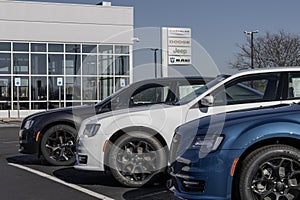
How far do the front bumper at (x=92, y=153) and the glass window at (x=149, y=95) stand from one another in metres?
1.36

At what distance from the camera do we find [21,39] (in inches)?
1340

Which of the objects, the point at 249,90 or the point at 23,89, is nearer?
the point at 249,90

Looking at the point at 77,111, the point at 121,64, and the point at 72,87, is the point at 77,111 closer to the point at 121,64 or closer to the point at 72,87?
the point at 72,87

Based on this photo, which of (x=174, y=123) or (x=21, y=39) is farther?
(x=21, y=39)

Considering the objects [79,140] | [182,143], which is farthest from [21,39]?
[182,143]

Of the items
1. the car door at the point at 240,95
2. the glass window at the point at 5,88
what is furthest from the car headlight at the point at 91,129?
the glass window at the point at 5,88

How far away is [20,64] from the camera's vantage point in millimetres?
34094

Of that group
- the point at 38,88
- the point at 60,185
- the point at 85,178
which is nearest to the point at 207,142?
the point at 60,185

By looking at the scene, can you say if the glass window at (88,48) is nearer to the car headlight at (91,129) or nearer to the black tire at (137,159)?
the car headlight at (91,129)

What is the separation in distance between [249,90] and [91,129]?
2.44 m

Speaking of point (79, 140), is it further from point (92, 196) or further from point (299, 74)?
point (299, 74)

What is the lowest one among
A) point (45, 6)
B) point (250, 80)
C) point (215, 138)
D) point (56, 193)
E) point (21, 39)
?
point (56, 193)

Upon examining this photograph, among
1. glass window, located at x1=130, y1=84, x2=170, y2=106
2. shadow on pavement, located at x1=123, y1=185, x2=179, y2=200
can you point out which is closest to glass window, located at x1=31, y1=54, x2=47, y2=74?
glass window, located at x1=130, y1=84, x2=170, y2=106

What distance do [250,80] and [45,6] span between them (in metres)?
29.1
